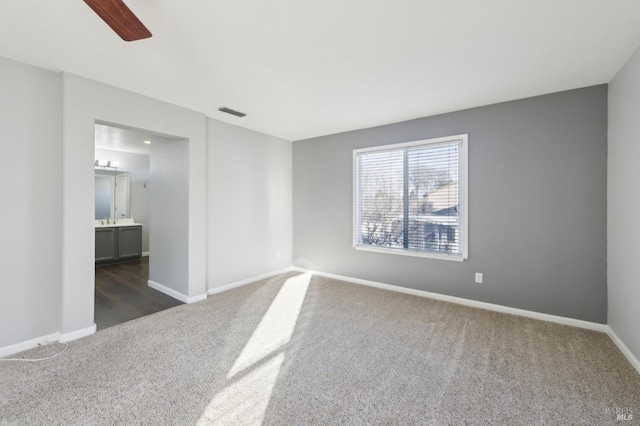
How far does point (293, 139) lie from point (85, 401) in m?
4.38

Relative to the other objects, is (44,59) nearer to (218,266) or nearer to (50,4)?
(50,4)

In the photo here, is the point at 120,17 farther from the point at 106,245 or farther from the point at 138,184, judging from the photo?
the point at 138,184

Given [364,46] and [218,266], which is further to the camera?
[218,266]

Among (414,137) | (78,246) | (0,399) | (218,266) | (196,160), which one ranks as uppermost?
(414,137)

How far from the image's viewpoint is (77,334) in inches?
104

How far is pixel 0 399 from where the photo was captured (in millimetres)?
1808

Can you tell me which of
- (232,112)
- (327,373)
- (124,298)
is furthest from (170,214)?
(327,373)

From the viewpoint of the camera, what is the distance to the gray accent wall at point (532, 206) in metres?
2.83

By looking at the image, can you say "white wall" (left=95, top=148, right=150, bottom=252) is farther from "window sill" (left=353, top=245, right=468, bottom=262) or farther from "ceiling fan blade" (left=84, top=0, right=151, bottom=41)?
"ceiling fan blade" (left=84, top=0, right=151, bottom=41)

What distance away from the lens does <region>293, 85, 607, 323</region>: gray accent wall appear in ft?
9.27

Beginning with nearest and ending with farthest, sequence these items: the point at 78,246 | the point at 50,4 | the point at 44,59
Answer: the point at 50,4, the point at 44,59, the point at 78,246

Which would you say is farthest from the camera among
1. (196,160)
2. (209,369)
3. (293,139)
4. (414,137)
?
(293,139)

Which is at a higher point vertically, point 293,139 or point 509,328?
point 293,139

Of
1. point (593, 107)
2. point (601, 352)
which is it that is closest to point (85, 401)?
point (601, 352)
